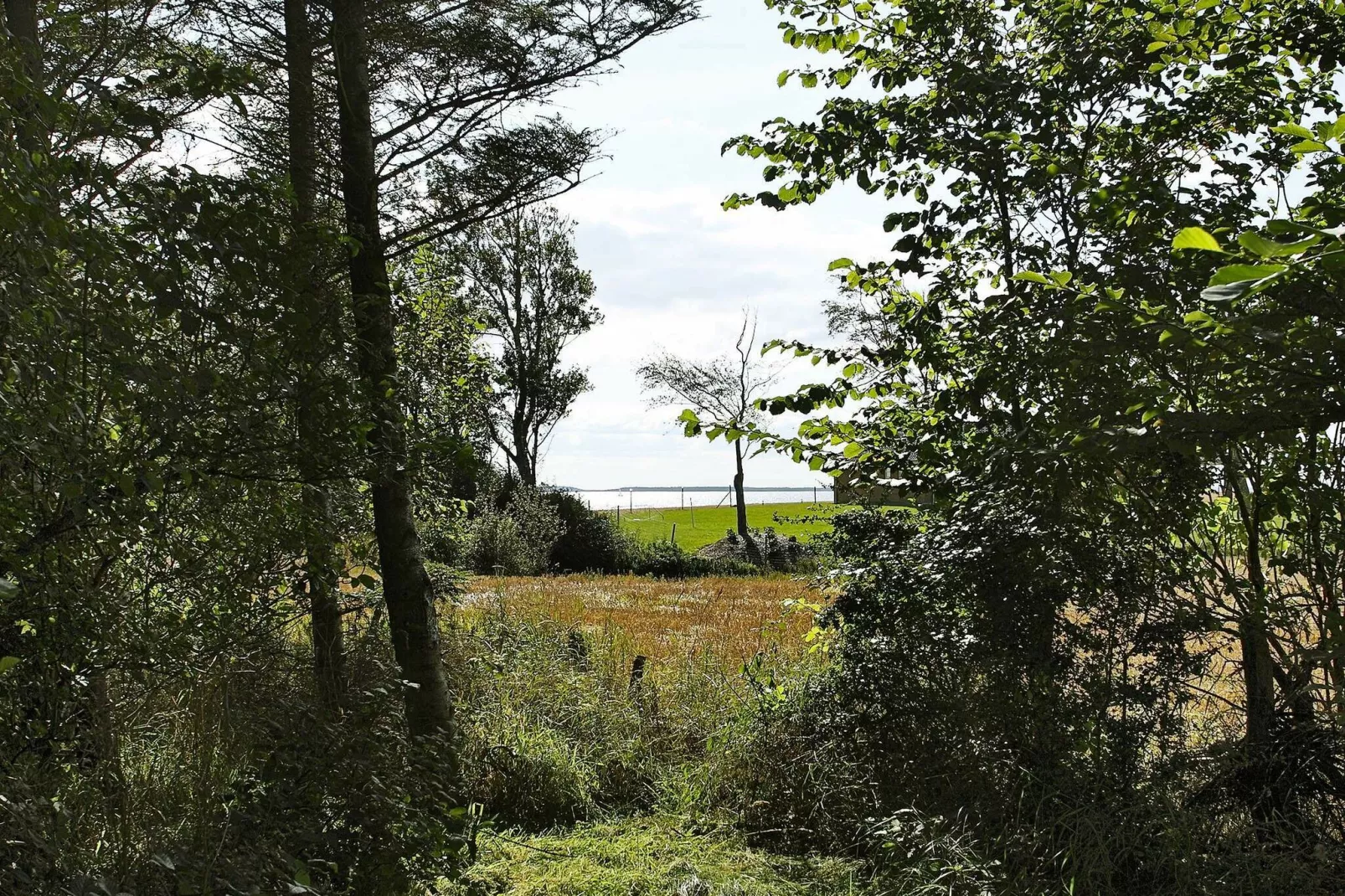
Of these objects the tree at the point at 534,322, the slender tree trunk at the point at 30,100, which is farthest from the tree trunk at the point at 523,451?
the slender tree trunk at the point at 30,100

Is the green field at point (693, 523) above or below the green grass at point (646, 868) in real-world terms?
above

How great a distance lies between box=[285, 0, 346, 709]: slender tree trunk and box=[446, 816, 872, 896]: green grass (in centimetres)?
129

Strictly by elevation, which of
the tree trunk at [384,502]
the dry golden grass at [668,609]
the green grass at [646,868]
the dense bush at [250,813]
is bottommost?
the green grass at [646,868]

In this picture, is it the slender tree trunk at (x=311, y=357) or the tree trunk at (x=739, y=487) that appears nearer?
the slender tree trunk at (x=311, y=357)

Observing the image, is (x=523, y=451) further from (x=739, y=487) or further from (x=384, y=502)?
(x=384, y=502)

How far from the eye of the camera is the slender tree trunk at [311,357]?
3078 millimetres

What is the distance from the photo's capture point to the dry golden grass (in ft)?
30.8

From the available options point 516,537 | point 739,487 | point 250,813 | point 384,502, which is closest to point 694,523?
point 739,487

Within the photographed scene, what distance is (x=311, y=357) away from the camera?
3180mm

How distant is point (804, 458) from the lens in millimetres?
5254

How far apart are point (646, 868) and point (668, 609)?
10.3m

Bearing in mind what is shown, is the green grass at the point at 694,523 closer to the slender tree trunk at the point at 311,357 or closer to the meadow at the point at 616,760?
the meadow at the point at 616,760

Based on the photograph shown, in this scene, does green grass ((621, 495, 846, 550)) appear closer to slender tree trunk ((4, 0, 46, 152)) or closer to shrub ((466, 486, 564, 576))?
shrub ((466, 486, 564, 576))

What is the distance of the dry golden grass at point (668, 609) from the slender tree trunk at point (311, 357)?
141 centimetres
